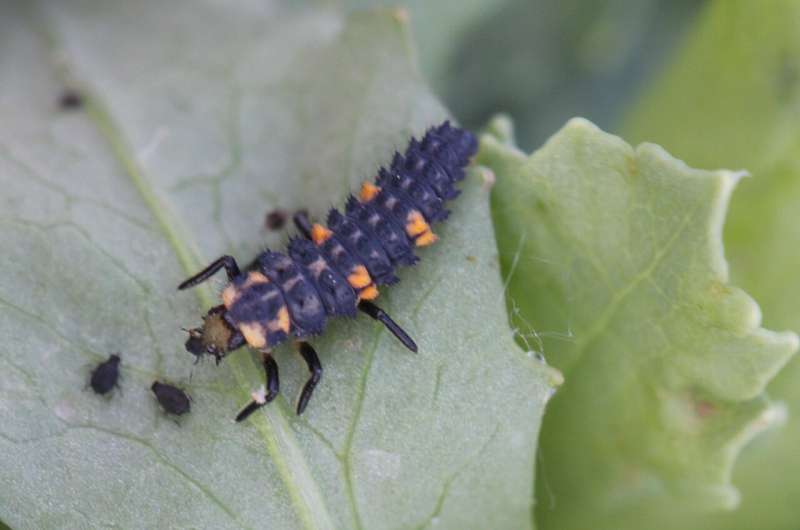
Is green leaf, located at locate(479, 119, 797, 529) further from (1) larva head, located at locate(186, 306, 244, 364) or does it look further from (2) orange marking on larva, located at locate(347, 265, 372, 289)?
(1) larva head, located at locate(186, 306, 244, 364)

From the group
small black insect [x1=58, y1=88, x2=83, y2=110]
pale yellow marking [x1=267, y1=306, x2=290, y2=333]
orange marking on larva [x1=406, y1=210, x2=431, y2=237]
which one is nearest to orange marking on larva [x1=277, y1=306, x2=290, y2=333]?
pale yellow marking [x1=267, y1=306, x2=290, y2=333]

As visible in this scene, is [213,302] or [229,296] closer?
[229,296]

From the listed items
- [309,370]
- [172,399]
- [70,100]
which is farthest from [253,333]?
[70,100]

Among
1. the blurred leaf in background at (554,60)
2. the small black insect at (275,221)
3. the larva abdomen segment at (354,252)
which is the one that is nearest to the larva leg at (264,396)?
the larva abdomen segment at (354,252)

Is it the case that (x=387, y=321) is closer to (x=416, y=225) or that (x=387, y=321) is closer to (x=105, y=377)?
(x=416, y=225)

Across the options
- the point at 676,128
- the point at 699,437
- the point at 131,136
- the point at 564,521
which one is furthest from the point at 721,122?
the point at 131,136

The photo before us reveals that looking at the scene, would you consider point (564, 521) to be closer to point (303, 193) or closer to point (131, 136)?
point (303, 193)

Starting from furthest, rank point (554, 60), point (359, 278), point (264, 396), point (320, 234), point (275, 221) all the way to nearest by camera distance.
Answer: point (554, 60)
point (275, 221)
point (320, 234)
point (359, 278)
point (264, 396)
